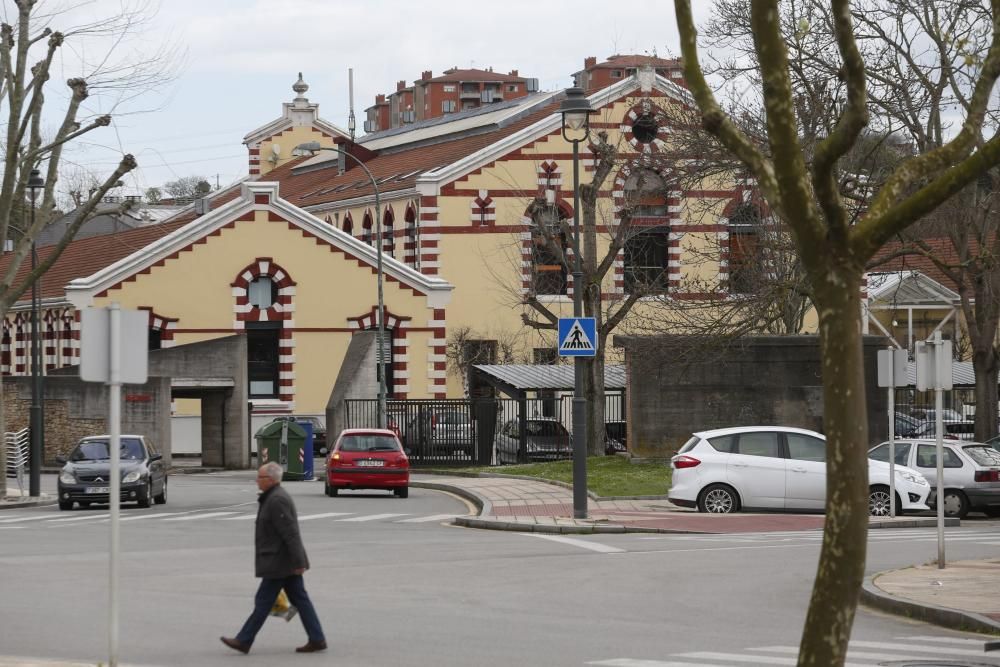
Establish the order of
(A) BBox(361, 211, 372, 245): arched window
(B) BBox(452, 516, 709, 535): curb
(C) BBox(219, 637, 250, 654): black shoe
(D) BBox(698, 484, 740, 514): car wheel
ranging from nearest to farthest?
(C) BBox(219, 637, 250, 654): black shoe < (B) BBox(452, 516, 709, 535): curb < (D) BBox(698, 484, 740, 514): car wheel < (A) BBox(361, 211, 372, 245): arched window

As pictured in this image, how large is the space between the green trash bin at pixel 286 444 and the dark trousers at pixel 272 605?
30.8 m

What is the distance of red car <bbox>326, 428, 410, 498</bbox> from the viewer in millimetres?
34062

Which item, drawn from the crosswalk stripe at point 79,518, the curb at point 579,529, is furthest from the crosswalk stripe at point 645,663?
the crosswalk stripe at point 79,518

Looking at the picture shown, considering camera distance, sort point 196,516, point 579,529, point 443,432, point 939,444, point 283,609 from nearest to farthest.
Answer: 1. point 283,609
2. point 939,444
3. point 579,529
4. point 196,516
5. point 443,432

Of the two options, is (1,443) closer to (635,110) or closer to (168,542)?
(168,542)

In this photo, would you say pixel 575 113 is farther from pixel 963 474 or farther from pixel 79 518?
pixel 79 518

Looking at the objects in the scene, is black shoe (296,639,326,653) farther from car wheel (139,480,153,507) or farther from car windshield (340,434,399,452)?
car windshield (340,434,399,452)

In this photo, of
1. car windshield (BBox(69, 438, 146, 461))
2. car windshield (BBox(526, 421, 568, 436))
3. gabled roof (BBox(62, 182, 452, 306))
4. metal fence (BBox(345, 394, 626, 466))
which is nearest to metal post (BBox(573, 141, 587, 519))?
car windshield (BBox(69, 438, 146, 461))

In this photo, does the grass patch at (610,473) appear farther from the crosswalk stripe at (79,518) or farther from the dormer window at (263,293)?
the dormer window at (263,293)

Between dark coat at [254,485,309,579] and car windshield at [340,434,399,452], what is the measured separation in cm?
2070

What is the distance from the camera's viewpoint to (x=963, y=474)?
94.7 ft

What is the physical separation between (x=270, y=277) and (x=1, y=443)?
22.2 meters

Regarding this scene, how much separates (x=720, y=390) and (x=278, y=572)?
1017 inches

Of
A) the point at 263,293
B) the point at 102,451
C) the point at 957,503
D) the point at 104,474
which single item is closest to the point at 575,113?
the point at 957,503
